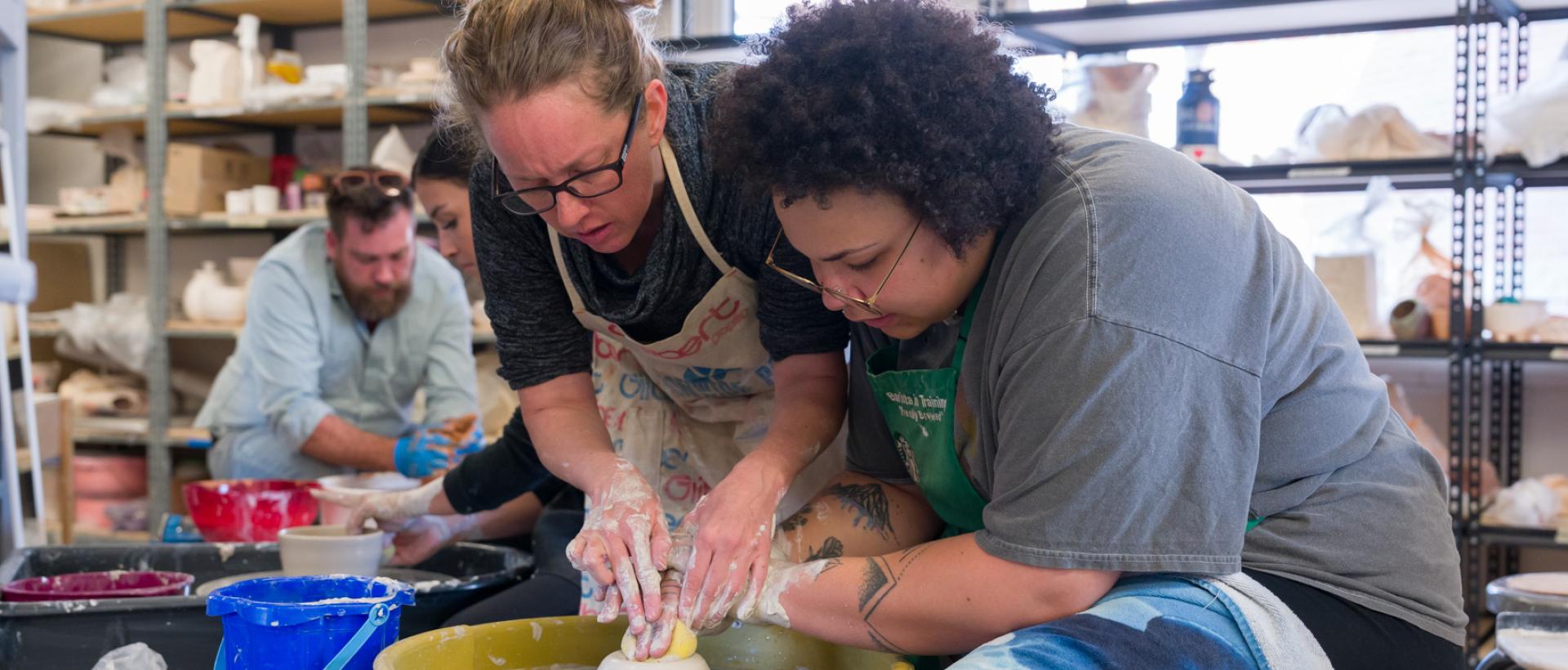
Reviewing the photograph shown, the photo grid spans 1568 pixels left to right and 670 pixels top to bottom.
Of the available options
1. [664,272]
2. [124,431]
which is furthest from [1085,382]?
[124,431]

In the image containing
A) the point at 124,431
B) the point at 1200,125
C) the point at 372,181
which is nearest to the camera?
the point at 372,181

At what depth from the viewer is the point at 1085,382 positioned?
1042mm

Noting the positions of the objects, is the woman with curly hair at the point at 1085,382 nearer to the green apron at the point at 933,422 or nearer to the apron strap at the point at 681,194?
the green apron at the point at 933,422

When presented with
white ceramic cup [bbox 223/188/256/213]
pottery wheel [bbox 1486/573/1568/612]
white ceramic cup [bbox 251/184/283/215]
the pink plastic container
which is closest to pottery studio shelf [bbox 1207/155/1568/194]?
pottery wheel [bbox 1486/573/1568/612]

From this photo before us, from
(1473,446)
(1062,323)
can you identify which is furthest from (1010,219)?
(1473,446)

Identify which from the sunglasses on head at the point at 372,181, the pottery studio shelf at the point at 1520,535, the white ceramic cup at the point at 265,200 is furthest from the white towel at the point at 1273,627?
the white ceramic cup at the point at 265,200

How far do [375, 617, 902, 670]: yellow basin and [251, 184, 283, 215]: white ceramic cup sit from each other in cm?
360

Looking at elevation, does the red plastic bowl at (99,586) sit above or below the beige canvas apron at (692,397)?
below

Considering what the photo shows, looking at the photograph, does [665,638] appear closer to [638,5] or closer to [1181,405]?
[1181,405]

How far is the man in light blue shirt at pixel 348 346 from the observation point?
3.25 metres

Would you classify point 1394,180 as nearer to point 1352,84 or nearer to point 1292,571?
point 1352,84

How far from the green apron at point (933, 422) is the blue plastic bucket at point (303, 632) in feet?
1.87

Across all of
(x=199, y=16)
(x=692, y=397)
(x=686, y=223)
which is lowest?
(x=692, y=397)

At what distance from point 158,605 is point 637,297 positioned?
0.70m
